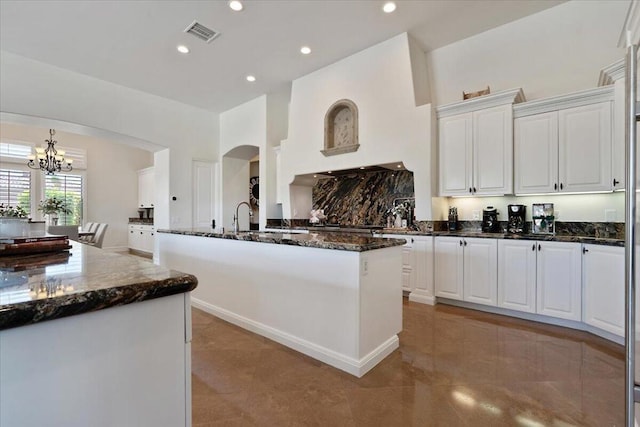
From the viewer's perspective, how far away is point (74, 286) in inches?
30.2

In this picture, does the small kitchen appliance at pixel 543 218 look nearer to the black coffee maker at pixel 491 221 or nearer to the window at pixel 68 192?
the black coffee maker at pixel 491 221

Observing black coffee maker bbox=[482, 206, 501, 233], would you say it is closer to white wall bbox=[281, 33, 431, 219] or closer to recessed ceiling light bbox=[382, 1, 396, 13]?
white wall bbox=[281, 33, 431, 219]

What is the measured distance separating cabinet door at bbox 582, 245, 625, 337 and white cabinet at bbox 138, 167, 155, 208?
9127 millimetres

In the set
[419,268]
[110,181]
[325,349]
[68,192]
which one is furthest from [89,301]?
[110,181]

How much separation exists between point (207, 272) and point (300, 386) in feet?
6.31

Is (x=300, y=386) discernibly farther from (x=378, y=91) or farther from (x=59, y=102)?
(x=59, y=102)

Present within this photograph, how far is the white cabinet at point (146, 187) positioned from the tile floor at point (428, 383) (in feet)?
22.9

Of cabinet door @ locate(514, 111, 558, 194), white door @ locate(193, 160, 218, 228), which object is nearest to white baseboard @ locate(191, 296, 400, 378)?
cabinet door @ locate(514, 111, 558, 194)

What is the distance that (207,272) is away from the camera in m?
3.39

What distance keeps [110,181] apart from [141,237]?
202 centimetres

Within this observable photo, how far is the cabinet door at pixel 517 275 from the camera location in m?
3.08

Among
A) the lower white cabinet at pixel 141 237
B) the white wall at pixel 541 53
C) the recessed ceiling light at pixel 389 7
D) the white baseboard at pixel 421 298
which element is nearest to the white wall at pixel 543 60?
the white wall at pixel 541 53

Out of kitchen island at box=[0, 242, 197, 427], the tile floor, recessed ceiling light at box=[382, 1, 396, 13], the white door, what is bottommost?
the tile floor

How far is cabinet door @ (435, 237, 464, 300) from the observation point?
352cm
